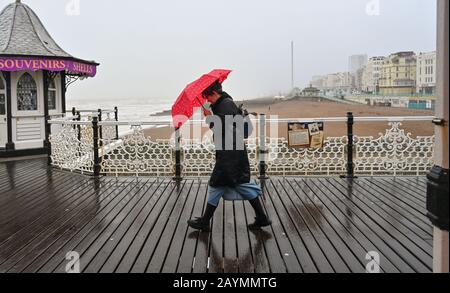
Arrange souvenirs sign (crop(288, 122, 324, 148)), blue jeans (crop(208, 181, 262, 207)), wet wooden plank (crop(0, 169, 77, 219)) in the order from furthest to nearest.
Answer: souvenirs sign (crop(288, 122, 324, 148)) < wet wooden plank (crop(0, 169, 77, 219)) < blue jeans (crop(208, 181, 262, 207))

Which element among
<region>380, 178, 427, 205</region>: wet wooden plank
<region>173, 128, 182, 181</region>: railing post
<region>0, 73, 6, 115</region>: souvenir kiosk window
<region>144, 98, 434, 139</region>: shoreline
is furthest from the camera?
<region>144, 98, 434, 139</region>: shoreline

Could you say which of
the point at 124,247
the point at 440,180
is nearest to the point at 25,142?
the point at 124,247

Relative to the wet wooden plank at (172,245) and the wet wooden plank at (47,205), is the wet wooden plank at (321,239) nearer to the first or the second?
the wet wooden plank at (172,245)

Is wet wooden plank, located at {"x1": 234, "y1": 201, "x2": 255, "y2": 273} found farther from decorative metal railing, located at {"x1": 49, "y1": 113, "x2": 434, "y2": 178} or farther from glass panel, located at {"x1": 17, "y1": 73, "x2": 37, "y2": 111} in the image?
glass panel, located at {"x1": 17, "y1": 73, "x2": 37, "y2": 111}

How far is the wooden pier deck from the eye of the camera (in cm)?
367

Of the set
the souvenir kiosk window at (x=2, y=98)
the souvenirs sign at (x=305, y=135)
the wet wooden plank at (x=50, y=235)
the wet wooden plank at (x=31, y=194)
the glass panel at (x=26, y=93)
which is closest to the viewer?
the wet wooden plank at (x=50, y=235)

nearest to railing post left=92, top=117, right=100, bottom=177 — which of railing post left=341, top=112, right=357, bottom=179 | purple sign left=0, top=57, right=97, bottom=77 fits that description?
railing post left=341, top=112, right=357, bottom=179

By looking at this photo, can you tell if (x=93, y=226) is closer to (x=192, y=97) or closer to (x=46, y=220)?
(x=46, y=220)

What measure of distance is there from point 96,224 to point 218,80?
227 cm

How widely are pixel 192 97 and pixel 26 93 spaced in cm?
1015

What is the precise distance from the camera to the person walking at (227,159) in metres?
4.35

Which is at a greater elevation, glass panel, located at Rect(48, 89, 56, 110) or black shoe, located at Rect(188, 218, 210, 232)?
glass panel, located at Rect(48, 89, 56, 110)

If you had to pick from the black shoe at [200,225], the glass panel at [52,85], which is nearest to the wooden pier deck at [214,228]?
the black shoe at [200,225]

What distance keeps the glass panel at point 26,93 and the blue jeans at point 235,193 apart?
1004 centimetres
